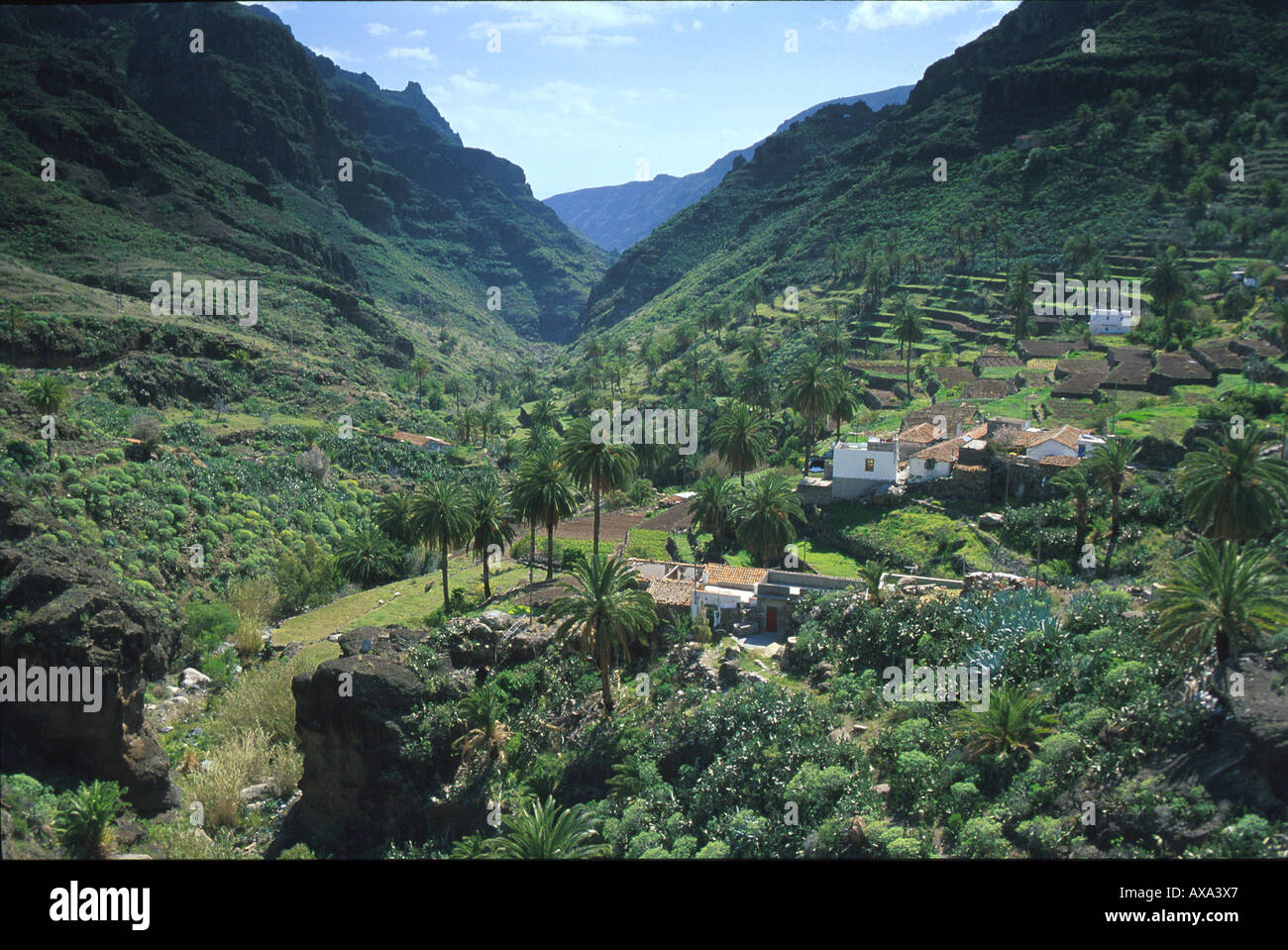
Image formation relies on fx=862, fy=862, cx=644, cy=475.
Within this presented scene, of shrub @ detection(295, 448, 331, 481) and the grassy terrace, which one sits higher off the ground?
shrub @ detection(295, 448, 331, 481)

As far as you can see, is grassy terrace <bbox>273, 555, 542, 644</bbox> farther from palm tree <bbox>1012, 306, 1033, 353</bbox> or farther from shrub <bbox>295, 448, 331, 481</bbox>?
palm tree <bbox>1012, 306, 1033, 353</bbox>

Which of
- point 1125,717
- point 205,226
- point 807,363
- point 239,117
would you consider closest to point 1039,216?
point 807,363

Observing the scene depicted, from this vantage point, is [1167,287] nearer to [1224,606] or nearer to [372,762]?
[1224,606]

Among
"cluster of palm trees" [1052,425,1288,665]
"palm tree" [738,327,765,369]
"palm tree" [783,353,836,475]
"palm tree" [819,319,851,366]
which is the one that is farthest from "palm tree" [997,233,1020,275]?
"cluster of palm trees" [1052,425,1288,665]

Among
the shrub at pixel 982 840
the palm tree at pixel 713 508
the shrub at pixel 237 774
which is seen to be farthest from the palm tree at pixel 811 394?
the shrub at pixel 982 840

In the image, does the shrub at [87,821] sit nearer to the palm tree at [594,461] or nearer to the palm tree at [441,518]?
the palm tree at [441,518]
